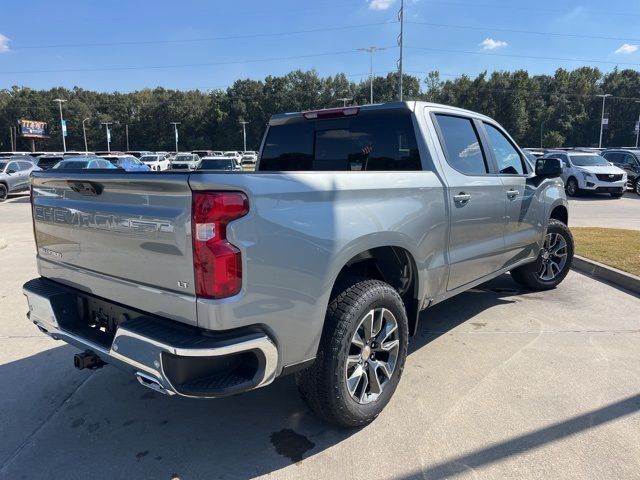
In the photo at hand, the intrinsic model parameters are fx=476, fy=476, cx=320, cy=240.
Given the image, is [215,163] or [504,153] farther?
[215,163]

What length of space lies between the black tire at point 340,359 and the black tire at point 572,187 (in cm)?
1965

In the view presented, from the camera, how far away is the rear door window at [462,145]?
12.5 feet

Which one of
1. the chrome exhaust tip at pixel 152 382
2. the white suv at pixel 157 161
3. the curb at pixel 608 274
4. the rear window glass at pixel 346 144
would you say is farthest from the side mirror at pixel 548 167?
the white suv at pixel 157 161

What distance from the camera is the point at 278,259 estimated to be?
2.30 meters

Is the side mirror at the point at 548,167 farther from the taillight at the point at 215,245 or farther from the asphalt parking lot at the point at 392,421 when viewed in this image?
the taillight at the point at 215,245

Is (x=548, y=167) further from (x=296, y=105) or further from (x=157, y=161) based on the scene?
(x=296, y=105)

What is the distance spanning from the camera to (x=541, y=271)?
5.80 metres

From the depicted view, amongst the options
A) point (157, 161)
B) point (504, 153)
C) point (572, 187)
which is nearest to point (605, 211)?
point (572, 187)

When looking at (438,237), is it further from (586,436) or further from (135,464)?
(135,464)

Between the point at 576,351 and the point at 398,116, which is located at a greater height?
the point at 398,116

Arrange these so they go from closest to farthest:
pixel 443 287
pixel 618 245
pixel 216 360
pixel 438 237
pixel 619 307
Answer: pixel 216 360, pixel 438 237, pixel 443 287, pixel 619 307, pixel 618 245

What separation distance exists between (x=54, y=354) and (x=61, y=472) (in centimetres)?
182

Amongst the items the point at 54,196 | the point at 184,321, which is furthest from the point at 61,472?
the point at 54,196

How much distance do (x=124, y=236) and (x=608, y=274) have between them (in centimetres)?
639
